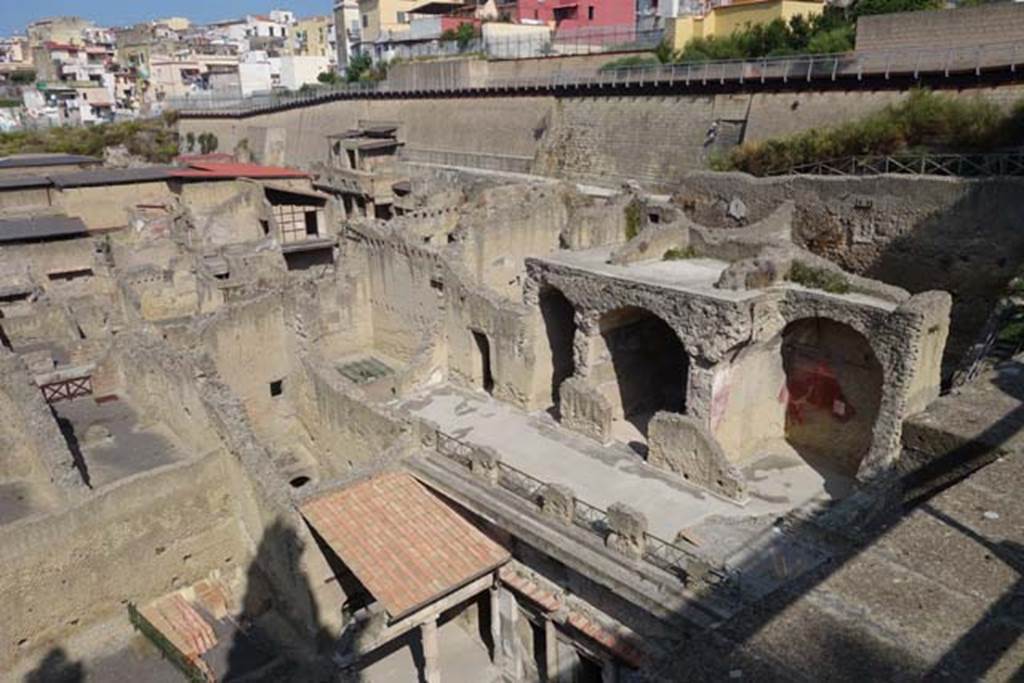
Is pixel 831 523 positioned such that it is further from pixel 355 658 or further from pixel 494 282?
pixel 494 282

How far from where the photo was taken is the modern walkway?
12.1 meters

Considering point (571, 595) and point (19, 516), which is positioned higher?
point (19, 516)

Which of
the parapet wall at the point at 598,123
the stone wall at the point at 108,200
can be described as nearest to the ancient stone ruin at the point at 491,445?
the parapet wall at the point at 598,123

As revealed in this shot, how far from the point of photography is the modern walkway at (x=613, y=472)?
12117 mm

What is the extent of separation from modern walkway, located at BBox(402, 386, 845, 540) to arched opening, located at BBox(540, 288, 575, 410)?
1264mm

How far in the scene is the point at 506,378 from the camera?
1680 cm

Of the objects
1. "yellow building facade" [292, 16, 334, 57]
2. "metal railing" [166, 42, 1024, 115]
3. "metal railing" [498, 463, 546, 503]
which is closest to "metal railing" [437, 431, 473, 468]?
"metal railing" [498, 463, 546, 503]

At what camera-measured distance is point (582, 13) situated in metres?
49.9

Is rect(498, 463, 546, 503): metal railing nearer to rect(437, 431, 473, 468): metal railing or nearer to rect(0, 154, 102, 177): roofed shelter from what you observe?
rect(437, 431, 473, 468): metal railing

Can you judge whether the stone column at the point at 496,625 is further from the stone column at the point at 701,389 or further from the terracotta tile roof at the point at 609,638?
the stone column at the point at 701,389

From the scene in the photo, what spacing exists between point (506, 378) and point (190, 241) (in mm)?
16567

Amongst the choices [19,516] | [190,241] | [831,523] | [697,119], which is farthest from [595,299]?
[190,241]

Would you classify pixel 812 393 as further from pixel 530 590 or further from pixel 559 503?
pixel 530 590

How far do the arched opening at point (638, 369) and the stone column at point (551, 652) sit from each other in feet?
14.7
